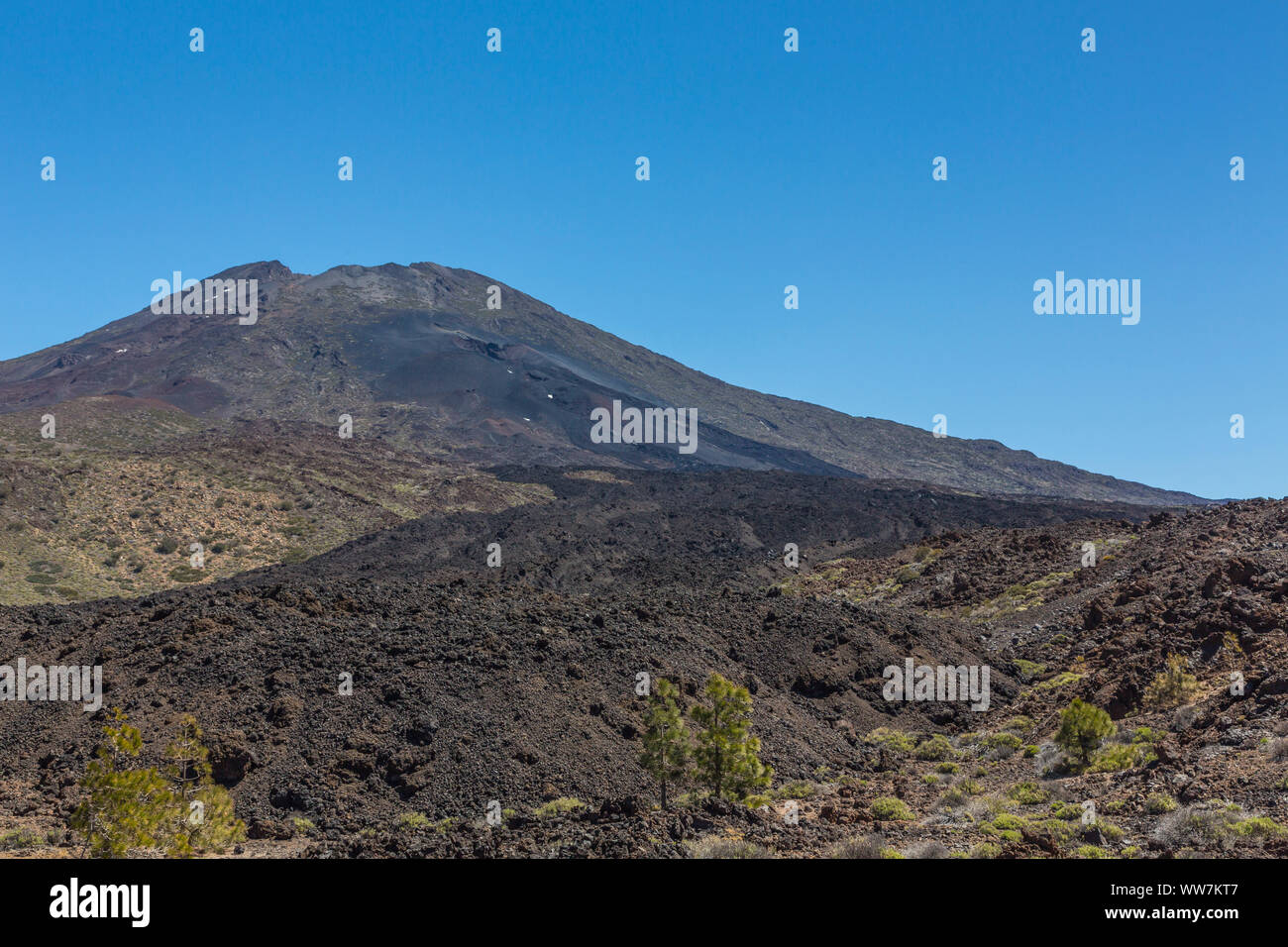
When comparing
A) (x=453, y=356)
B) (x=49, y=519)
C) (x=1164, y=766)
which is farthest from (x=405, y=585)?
(x=453, y=356)

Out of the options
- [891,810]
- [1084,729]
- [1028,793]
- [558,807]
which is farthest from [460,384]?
[1028,793]

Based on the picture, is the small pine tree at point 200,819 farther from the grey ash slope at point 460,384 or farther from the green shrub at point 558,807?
the grey ash slope at point 460,384

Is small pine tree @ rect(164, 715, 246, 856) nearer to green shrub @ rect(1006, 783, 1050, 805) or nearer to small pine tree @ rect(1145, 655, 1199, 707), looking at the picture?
green shrub @ rect(1006, 783, 1050, 805)

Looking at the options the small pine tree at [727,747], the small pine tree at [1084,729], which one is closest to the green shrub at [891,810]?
the small pine tree at [727,747]

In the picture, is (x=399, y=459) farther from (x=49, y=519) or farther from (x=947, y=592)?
(x=947, y=592)

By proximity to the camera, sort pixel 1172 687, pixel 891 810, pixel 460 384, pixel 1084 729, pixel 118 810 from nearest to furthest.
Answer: pixel 118 810
pixel 891 810
pixel 1084 729
pixel 1172 687
pixel 460 384

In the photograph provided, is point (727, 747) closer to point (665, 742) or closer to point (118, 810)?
point (665, 742)
